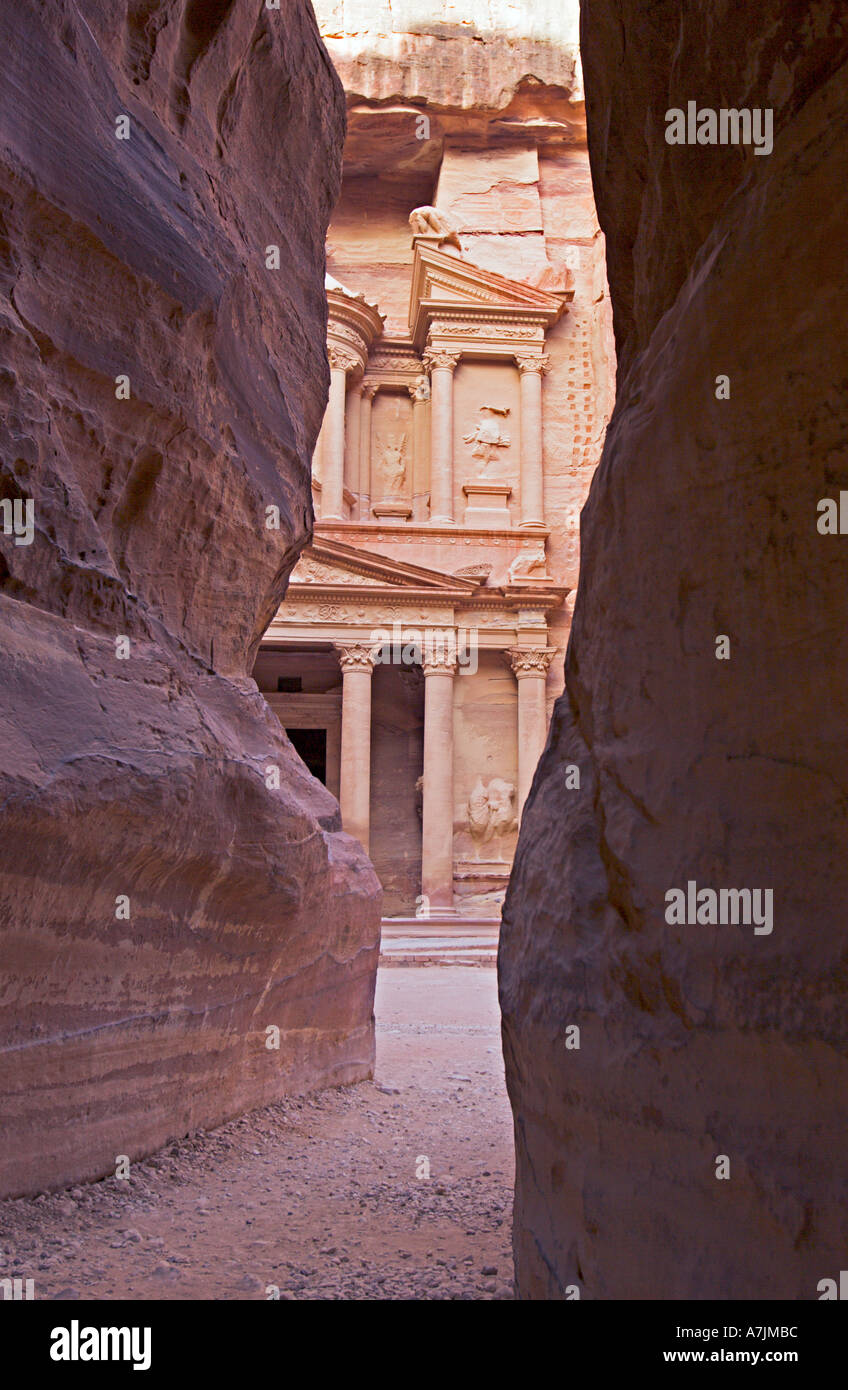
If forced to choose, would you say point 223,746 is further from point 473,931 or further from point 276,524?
point 473,931

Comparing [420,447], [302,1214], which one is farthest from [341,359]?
[302,1214]

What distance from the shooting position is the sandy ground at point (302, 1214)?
304 cm

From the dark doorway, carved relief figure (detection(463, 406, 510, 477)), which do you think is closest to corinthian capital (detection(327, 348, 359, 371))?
carved relief figure (detection(463, 406, 510, 477))

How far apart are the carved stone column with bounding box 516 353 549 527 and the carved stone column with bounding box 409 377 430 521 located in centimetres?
267

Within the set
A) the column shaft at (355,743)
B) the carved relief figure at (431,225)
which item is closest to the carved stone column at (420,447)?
the carved relief figure at (431,225)

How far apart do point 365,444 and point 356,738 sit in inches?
344

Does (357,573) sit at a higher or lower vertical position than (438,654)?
higher

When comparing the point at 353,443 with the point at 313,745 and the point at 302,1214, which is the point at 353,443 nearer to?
Answer: the point at 313,745

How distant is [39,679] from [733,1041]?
2410mm

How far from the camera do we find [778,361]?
6.09 feet

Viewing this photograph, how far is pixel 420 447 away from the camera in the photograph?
2664 centimetres

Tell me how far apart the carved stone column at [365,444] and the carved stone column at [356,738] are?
591cm

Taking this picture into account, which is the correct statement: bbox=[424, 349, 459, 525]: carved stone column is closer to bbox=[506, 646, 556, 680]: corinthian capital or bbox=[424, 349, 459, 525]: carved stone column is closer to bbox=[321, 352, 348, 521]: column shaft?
bbox=[321, 352, 348, 521]: column shaft

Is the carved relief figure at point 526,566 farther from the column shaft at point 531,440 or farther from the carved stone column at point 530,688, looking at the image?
the column shaft at point 531,440
